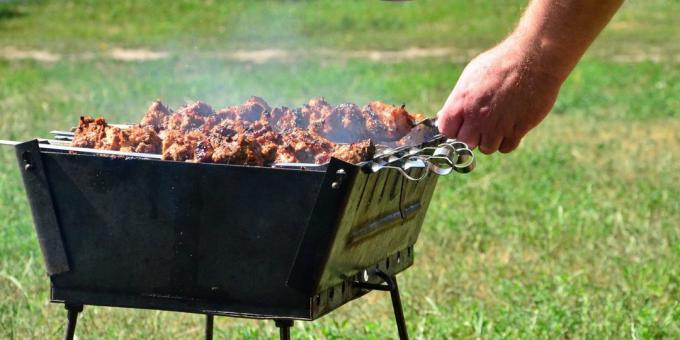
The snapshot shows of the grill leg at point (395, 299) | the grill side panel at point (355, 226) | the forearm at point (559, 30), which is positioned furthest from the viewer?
the grill leg at point (395, 299)

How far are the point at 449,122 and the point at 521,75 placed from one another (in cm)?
31

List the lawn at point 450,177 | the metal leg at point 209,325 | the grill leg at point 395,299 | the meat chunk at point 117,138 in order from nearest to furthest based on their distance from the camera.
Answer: the meat chunk at point 117,138
the grill leg at point 395,299
the metal leg at point 209,325
the lawn at point 450,177

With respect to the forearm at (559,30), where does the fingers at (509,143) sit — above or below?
below

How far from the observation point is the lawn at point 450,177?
6047 millimetres

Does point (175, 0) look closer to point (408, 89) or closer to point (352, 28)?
point (352, 28)

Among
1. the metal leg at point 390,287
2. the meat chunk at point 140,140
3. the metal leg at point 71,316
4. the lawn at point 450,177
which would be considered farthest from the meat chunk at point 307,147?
the lawn at point 450,177

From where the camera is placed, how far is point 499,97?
416 centimetres

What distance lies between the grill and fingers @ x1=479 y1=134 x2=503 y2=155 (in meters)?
0.43

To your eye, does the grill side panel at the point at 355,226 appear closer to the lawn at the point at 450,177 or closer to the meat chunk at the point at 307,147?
the meat chunk at the point at 307,147

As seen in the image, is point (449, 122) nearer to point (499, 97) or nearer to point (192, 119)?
point (499, 97)

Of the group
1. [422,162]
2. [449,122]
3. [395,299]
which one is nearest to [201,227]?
[422,162]

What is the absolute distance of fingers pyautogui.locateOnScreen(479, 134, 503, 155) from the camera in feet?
13.8

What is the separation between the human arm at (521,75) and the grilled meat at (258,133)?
0.88 feet

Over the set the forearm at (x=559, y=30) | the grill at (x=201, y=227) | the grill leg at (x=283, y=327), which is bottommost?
the grill leg at (x=283, y=327)
